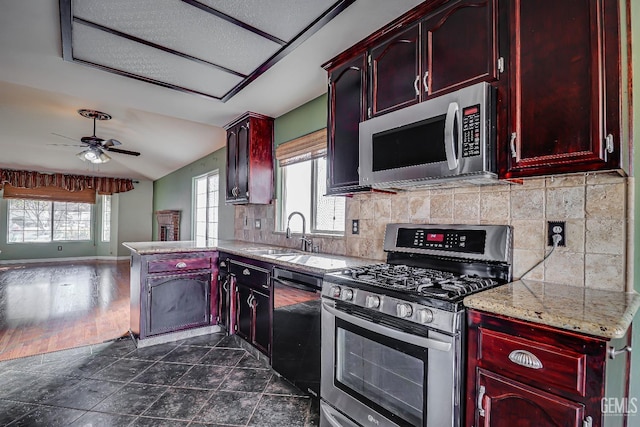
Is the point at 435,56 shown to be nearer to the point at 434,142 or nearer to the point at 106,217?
the point at 434,142

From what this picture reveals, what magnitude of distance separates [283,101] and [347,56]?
3.78 ft

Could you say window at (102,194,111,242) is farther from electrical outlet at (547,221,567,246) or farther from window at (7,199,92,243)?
electrical outlet at (547,221,567,246)

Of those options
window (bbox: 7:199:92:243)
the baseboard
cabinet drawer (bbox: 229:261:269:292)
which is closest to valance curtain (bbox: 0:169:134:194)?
window (bbox: 7:199:92:243)

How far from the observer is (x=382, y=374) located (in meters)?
1.51

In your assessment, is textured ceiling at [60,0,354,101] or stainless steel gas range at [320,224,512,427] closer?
stainless steel gas range at [320,224,512,427]

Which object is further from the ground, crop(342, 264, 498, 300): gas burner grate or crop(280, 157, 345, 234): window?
crop(280, 157, 345, 234): window

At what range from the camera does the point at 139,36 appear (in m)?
2.13

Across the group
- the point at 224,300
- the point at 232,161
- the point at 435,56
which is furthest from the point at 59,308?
the point at 435,56

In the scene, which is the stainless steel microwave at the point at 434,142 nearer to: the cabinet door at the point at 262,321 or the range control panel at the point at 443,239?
the range control panel at the point at 443,239

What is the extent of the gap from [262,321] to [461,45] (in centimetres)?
222

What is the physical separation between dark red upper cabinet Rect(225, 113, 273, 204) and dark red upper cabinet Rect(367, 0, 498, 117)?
6.28 feet

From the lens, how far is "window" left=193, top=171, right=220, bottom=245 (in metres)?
5.57

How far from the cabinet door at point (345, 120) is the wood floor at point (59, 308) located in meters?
2.78

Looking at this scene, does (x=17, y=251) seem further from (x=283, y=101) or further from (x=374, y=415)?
(x=374, y=415)
